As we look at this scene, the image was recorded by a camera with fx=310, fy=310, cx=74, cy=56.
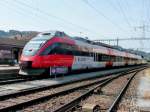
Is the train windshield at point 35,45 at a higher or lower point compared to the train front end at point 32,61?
higher

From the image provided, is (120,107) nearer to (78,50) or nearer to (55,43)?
(55,43)

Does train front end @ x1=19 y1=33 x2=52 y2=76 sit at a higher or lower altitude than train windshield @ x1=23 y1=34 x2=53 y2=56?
lower

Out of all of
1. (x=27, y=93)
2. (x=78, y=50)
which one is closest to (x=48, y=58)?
(x=78, y=50)

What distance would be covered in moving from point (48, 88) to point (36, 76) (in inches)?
290

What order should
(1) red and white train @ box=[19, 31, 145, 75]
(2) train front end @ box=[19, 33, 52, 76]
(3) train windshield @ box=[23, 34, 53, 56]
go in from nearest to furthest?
(2) train front end @ box=[19, 33, 52, 76] < (1) red and white train @ box=[19, 31, 145, 75] < (3) train windshield @ box=[23, 34, 53, 56]

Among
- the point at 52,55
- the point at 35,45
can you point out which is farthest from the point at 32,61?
the point at 52,55

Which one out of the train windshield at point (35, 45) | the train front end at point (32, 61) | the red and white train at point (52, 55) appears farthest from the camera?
the train windshield at point (35, 45)

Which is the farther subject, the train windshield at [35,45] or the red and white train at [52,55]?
the train windshield at [35,45]

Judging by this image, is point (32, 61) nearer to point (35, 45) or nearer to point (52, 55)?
point (35, 45)

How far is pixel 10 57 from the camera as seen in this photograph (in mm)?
53031

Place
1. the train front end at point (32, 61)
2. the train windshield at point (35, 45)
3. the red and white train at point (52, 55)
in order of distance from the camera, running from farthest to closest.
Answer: the train windshield at point (35, 45)
the red and white train at point (52, 55)
the train front end at point (32, 61)

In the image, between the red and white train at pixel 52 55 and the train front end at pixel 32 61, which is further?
the red and white train at pixel 52 55

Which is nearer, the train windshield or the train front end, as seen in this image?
the train front end

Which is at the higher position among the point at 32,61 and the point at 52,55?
the point at 52,55
